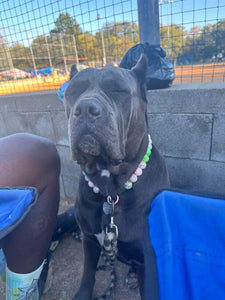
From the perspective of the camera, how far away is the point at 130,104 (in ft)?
4.70

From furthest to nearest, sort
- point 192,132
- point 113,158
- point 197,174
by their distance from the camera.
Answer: point 197,174, point 192,132, point 113,158

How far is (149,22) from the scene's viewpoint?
2.41 meters

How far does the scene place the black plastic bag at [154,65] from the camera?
227 centimetres

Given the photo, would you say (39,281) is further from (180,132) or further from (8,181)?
(180,132)

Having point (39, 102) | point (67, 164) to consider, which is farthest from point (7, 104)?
point (67, 164)

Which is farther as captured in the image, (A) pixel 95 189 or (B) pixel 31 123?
(B) pixel 31 123

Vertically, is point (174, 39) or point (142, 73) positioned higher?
point (174, 39)

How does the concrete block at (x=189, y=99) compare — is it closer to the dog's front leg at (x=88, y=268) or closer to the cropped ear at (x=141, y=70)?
the cropped ear at (x=141, y=70)

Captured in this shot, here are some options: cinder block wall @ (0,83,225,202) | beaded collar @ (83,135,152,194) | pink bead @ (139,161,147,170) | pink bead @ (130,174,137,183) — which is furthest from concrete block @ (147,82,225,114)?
pink bead @ (130,174,137,183)

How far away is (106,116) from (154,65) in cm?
140

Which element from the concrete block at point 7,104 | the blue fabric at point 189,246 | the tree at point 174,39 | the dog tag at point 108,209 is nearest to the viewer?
the blue fabric at point 189,246

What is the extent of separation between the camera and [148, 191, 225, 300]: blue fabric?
63 centimetres

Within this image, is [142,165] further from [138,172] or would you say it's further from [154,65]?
[154,65]

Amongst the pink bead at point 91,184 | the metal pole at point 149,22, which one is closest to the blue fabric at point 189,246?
the pink bead at point 91,184
